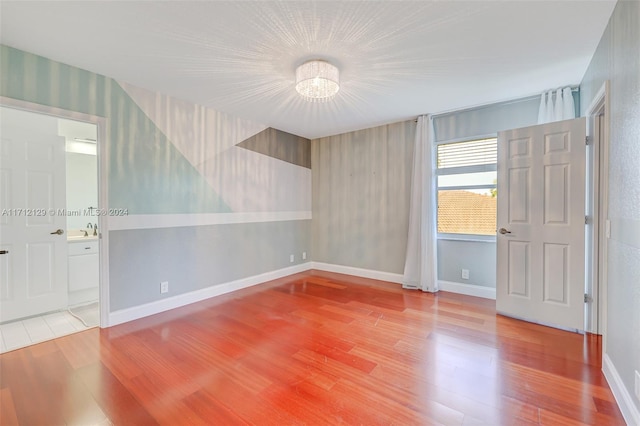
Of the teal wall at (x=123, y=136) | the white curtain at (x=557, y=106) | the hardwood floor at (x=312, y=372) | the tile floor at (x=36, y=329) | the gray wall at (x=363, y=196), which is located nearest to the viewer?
the hardwood floor at (x=312, y=372)

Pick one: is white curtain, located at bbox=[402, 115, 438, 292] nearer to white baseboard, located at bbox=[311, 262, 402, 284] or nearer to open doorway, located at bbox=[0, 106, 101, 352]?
white baseboard, located at bbox=[311, 262, 402, 284]

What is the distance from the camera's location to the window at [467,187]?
372cm

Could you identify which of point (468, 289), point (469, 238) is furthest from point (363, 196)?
point (468, 289)

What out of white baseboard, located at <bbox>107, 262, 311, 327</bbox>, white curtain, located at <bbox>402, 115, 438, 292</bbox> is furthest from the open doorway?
white curtain, located at <bbox>402, 115, 438, 292</bbox>

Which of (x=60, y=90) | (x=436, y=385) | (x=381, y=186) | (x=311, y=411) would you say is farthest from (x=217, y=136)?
(x=436, y=385)

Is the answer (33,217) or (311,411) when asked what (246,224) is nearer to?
(33,217)

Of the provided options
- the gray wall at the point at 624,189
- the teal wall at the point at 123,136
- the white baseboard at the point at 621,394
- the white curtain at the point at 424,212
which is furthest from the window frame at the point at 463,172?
the teal wall at the point at 123,136

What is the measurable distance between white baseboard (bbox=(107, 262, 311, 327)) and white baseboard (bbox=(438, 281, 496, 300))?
8.40 feet

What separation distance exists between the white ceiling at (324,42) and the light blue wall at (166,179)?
0.71 ft

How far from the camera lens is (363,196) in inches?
191

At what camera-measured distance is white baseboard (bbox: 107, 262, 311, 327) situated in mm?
2966

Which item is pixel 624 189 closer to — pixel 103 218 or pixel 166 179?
pixel 166 179

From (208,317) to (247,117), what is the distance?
2819 mm

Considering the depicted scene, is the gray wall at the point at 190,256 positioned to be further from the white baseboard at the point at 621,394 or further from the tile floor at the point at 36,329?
the white baseboard at the point at 621,394
